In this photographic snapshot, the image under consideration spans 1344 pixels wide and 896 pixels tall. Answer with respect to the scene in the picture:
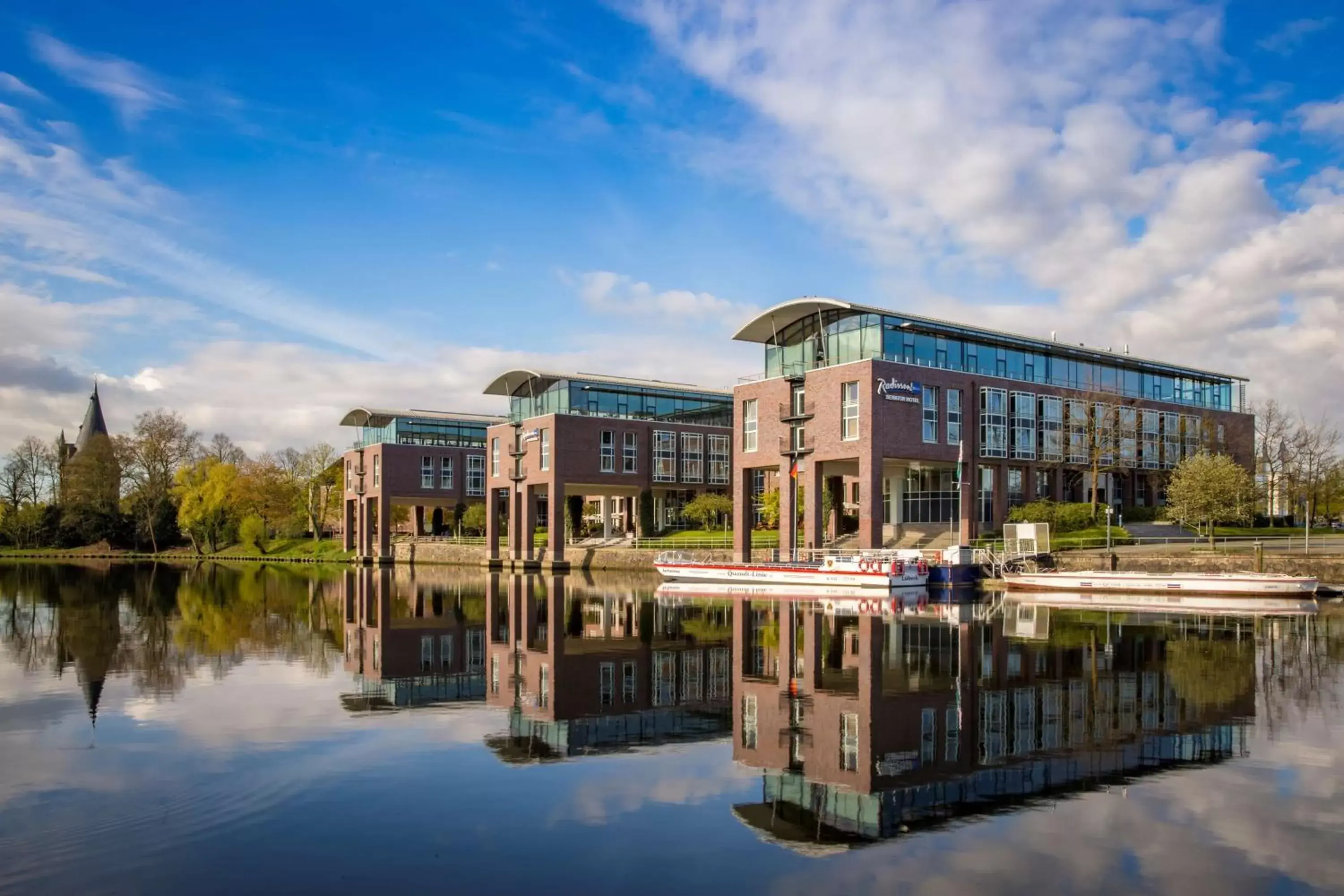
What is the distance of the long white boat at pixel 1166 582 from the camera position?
36938mm

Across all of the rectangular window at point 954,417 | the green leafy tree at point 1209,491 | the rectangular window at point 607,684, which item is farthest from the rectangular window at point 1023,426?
the rectangular window at point 607,684

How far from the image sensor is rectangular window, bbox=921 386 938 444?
53562 mm

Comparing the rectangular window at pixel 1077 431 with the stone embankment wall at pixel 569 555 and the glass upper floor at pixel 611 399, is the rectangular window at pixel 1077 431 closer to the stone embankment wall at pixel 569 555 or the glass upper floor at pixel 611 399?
the stone embankment wall at pixel 569 555

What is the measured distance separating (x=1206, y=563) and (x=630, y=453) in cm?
4001

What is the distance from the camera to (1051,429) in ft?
195

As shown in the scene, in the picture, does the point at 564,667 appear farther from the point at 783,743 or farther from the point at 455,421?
the point at 455,421

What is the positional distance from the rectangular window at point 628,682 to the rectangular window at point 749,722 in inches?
75.9

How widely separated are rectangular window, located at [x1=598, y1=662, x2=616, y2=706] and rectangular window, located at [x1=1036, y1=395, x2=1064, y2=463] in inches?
1725

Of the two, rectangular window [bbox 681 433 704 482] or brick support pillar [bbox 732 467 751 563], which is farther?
rectangular window [bbox 681 433 704 482]

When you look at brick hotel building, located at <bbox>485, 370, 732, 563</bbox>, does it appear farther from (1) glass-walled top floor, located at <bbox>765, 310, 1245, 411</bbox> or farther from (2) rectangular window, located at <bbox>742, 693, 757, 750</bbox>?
(2) rectangular window, located at <bbox>742, 693, 757, 750</bbox>

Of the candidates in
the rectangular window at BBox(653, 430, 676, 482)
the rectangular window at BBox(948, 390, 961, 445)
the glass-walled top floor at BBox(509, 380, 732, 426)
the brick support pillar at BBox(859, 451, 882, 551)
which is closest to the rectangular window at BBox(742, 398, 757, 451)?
the brick support pillar at BBox(859, 451, 882, 551)

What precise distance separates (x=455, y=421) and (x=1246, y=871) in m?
90.2

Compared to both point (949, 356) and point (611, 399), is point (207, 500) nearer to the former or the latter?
point (611, 399)

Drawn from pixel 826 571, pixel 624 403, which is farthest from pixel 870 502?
pixel 624 403
